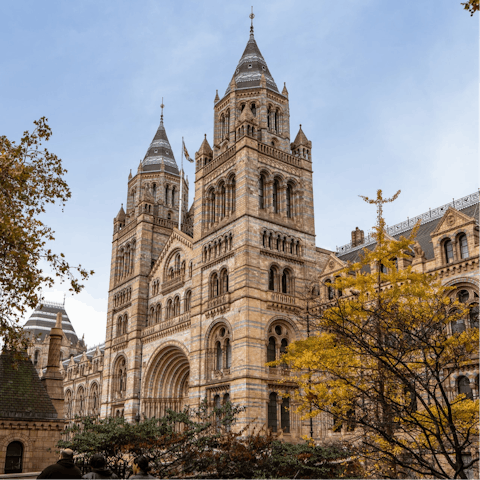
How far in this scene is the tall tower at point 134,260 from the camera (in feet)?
149

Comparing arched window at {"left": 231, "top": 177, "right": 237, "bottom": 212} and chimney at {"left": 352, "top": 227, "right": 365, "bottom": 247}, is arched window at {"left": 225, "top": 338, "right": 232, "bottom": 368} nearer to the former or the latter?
arched window at {"left": 231, "top": 177, "right": 237, "bottom": 212}

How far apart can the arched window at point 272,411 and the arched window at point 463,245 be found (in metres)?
13.9

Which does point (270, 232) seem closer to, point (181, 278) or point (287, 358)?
point (181, 278)

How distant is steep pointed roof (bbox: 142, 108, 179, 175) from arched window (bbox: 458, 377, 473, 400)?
36080 millimetres

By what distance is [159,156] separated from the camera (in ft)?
180

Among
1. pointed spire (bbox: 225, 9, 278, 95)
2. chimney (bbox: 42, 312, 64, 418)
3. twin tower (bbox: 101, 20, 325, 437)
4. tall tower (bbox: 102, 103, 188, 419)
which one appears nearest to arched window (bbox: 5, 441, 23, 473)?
chimney (bbox: 42, 312, 64, 418)

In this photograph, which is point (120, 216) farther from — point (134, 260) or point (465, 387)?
point (465, 387)

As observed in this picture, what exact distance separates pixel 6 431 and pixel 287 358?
13531 millimetres

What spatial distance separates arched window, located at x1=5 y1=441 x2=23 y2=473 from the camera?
24.0 metres

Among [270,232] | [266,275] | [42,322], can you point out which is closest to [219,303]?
[266,275]

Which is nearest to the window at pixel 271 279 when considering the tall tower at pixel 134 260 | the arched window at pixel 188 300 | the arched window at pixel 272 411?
the arched window at pixel 272 411

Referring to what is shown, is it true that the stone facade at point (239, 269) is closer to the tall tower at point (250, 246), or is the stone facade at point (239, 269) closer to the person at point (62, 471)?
the tall tower at point (250, 246)

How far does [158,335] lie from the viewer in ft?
140

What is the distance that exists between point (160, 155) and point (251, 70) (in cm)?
1659
